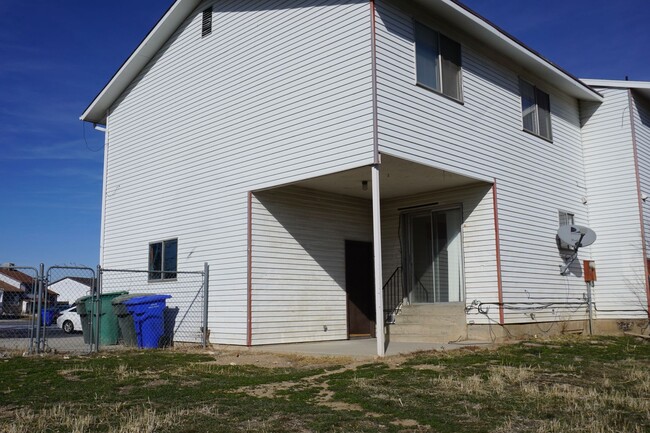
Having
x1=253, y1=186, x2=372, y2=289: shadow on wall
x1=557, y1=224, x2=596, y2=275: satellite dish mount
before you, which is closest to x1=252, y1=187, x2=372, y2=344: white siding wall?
x1=253, y1=186, x2=372, y2=289: shadow on wall

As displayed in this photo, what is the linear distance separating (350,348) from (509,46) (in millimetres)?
7610

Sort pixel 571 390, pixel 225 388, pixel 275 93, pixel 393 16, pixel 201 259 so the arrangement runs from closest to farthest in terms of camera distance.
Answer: pixel 571 390 → pixel 225 388 → pixel 393 16 → pixel 275 93 → pixel 201 259

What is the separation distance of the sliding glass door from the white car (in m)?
12.9

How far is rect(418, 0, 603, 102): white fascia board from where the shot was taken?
1245 cm

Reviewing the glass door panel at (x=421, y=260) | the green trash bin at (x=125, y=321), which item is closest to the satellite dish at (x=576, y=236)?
the glass door panel at (x=421, y=260)

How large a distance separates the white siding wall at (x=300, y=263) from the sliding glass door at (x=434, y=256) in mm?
1342

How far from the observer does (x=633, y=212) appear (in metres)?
16.6

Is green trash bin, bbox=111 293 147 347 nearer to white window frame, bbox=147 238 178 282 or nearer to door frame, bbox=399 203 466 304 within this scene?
white window frame, bbox=147 238 178 282

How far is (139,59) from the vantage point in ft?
55.0

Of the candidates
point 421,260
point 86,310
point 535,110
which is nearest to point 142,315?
point 86,310

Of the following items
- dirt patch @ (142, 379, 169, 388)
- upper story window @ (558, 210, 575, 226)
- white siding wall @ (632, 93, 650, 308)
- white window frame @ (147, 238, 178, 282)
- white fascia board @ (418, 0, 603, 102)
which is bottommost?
dirt patch @ (142, 379, 169, 388)

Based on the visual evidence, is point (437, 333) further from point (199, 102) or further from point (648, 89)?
point (648, 89)

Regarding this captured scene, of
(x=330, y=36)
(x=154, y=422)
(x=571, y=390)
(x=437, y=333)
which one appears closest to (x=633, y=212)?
(x=437, y=333)

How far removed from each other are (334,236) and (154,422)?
9235 mm
